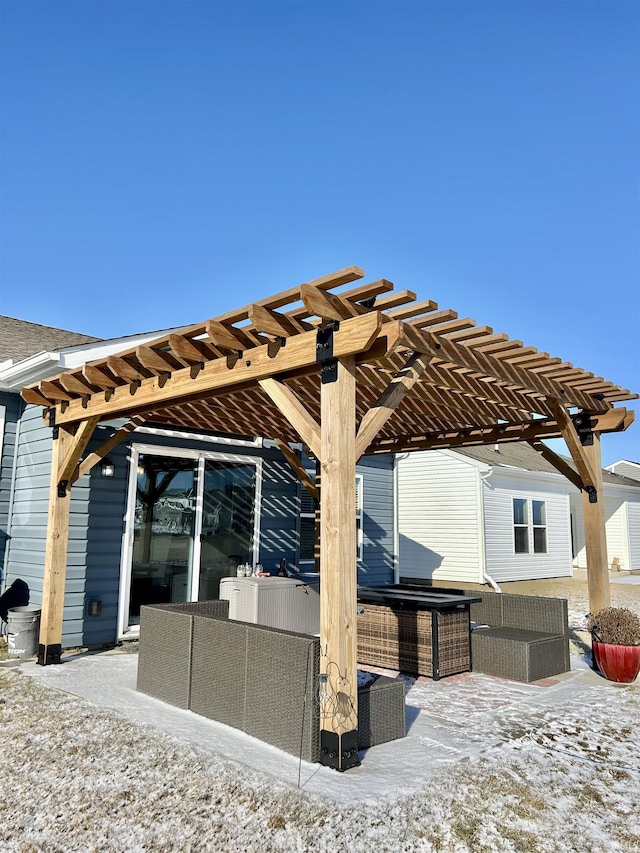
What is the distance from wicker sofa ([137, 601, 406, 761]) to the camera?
3521 millimetres

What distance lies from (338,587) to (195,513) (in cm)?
479

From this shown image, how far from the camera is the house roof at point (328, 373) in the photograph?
144 inches

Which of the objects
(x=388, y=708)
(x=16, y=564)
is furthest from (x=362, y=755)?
(x=16, y=564)

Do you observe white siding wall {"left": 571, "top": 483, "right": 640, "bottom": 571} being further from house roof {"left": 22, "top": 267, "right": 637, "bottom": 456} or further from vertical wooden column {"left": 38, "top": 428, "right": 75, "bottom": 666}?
vertical wooden column {"left": 38, "top": 428, "right": 75, "bottom": 666}

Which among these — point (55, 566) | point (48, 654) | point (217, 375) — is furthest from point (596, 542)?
point (48, 654)

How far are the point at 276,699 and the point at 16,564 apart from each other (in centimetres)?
475

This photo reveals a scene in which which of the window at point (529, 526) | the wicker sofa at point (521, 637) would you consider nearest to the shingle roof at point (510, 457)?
the window at point (529, 526)

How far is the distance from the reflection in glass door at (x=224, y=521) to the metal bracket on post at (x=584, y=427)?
14.1 ft

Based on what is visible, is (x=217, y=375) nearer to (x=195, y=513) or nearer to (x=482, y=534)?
(x=195, y=513)

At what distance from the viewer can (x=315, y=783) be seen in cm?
317

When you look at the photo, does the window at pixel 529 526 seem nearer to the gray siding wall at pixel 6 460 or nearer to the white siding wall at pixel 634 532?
the white siding wall at pixel 634 532

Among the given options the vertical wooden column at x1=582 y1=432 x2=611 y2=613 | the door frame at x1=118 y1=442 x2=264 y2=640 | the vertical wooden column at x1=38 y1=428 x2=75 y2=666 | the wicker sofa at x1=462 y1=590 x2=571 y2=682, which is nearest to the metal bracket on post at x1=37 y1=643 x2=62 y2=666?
the vertical wooden column at x1=38 y1=428 x2=75 y2=666

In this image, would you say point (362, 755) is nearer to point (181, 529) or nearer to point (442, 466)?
point (181, 529)

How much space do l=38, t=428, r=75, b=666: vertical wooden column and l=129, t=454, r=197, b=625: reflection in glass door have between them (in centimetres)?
120
